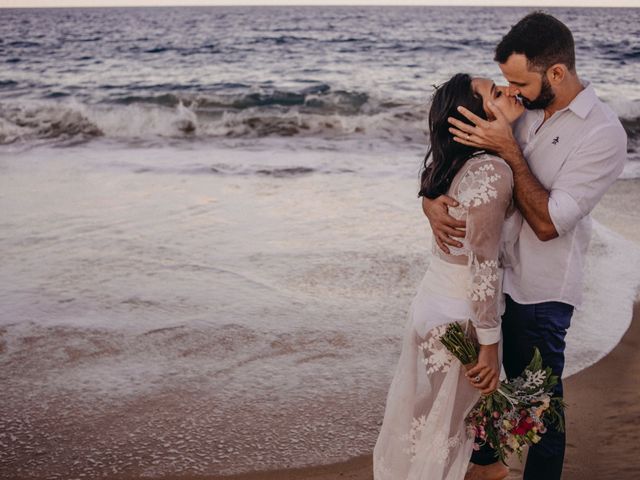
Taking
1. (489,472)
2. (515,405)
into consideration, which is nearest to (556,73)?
(515,405)

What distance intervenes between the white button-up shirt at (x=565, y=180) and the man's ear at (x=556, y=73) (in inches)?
3.6

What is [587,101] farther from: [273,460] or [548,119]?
[273,460]

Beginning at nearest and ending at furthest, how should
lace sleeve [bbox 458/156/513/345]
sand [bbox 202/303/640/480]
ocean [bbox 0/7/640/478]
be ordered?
lace sleeve [bbox 458/156/513/345]
sand [bbox 202/303/640/480]
ocean [bbox 0/7/640/478]

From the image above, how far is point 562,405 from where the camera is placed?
2.65 m

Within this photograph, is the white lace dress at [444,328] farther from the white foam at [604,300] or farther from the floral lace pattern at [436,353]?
the white foam at [604,300]

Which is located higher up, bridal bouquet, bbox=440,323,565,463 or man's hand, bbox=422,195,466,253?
man's hand, bbox=422,195,466,253

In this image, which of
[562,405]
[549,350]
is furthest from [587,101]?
[562,405]

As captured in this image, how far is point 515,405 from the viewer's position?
254 centimetres

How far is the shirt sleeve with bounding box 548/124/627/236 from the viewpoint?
2.44 metres

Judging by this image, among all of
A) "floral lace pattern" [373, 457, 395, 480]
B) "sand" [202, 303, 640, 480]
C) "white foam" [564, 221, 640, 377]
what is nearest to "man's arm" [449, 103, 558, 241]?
"floral lace pattern" [373, 457, 395, 480]

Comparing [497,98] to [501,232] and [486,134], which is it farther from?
[501,232]

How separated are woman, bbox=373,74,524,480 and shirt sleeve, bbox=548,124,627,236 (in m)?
0.19

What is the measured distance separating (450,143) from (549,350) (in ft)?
2.76

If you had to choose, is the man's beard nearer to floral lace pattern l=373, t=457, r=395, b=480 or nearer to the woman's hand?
the woman's hand
